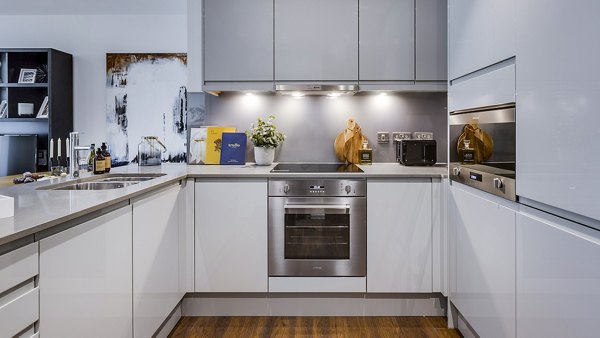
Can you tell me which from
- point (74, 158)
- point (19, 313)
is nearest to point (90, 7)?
point (74, 158)

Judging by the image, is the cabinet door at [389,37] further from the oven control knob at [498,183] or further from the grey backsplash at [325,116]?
the oven control knob at [498,183]

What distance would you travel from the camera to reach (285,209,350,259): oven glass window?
2854 mm

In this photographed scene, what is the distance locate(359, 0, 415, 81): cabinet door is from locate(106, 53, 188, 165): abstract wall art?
2.42m

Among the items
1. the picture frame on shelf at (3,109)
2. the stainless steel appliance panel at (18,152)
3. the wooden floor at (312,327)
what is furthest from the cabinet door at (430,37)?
the picture frame on shelf at (3,109)

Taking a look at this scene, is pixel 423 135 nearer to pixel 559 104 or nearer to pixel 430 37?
pixel 430 37

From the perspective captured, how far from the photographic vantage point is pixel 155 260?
227 cm

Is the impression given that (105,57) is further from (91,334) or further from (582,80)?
(582,80)

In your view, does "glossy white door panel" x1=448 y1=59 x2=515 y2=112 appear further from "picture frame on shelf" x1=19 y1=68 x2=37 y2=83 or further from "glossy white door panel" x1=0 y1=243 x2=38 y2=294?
"picture frame on shelf" x1=19 y1=68 x2=37 y2=83

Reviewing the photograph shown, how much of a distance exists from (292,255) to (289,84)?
3.78 ft

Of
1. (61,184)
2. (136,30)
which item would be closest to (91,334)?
(61,184)

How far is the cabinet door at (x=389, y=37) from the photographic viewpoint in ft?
10.3

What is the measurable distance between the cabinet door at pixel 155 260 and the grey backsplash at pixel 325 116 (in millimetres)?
1019

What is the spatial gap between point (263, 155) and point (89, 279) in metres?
1.86

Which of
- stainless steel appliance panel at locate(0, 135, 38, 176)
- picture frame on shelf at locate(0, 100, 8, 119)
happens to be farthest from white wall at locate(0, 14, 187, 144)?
picture frame on shelf at locate(0, 100, 8, 119)
